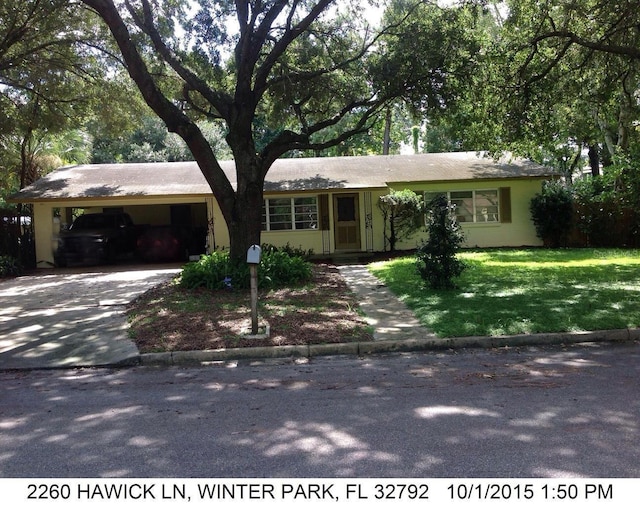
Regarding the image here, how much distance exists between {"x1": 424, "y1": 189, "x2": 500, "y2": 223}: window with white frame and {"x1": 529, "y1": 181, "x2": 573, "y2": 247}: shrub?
1.39 meters

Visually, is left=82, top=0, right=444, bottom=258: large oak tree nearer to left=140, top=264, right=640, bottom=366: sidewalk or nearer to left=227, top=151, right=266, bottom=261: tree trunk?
left=227, top=151, right=266, bottom=261: tree trunk

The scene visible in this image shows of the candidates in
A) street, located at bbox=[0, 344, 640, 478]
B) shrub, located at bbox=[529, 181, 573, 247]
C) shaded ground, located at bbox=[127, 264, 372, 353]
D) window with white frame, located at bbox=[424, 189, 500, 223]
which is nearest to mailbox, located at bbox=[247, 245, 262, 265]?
shaded ground, located at bbox=[127, 264, 372, 353]

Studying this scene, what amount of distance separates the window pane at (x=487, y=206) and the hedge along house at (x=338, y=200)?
4 centimetres

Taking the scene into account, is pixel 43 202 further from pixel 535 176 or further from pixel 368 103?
pixel 535 176

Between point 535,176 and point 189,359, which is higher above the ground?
point 535,176

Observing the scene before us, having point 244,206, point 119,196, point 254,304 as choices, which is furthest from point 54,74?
point 254,304

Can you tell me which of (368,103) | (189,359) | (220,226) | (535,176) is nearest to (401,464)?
(189,359)

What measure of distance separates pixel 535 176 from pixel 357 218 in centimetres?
664

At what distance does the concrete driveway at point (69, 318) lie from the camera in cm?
770

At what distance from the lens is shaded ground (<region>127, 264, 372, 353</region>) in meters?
8.02

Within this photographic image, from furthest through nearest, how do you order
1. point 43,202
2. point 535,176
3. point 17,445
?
point 535,176
point 43,202
point 17,445

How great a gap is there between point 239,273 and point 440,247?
4.46m

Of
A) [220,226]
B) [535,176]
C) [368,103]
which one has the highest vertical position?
[368,103]

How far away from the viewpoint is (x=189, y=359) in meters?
Result: 7.52
